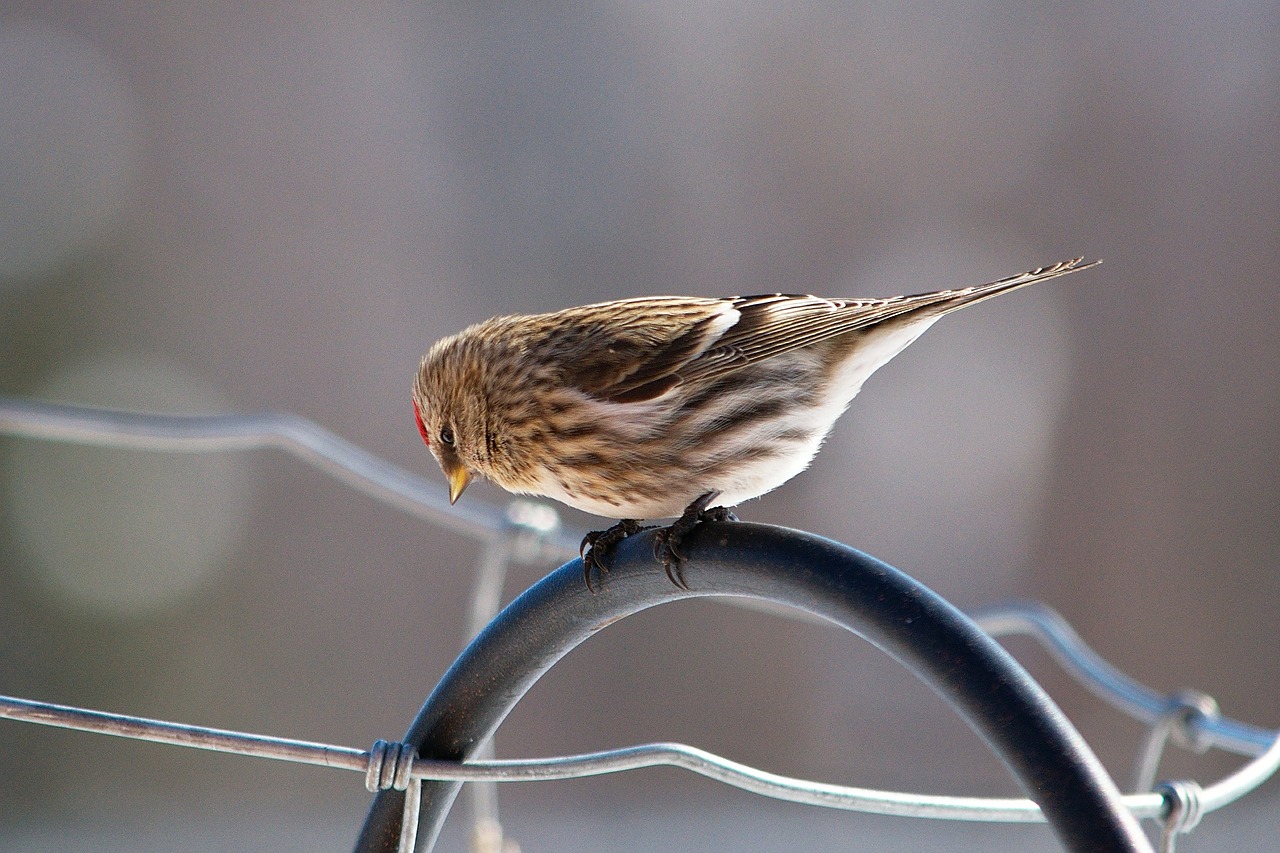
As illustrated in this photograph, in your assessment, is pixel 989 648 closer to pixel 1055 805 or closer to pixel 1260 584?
pixel 1055 805

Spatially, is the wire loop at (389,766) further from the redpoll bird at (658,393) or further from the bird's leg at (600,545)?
the redpoll bird at (658,393)

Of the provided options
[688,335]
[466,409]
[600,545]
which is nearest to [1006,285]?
[688,335]

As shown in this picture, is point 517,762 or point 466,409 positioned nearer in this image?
point 517,762

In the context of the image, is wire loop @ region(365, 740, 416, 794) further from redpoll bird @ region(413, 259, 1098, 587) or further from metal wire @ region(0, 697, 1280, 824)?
redpoll bird @ region(413, 259, 1098, 587)

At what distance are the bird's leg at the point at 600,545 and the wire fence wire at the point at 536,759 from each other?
137 mm

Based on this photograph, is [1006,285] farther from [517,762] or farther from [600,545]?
[517,762]

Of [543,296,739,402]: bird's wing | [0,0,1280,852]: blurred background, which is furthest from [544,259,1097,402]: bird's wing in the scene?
[0,0,1280,852]: blurred background

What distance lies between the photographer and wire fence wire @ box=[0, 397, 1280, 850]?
833mm

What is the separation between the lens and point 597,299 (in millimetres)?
4129

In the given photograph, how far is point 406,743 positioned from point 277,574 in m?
3.25

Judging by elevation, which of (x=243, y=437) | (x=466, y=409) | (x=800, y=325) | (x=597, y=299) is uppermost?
(x=597, y=299)

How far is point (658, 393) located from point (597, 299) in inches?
102

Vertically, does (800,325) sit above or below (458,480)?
above

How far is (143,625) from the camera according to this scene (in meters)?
3.89
